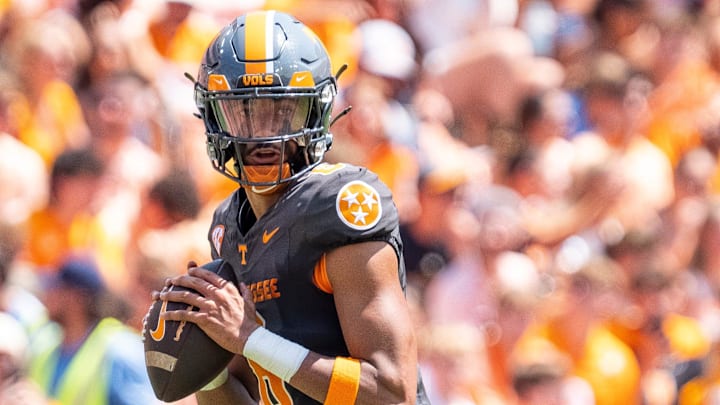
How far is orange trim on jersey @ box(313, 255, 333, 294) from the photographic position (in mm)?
3244

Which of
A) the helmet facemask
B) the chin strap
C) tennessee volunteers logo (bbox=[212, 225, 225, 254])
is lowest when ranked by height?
tennessee volunteers logo (bbox=[212, 225, 225, 254])

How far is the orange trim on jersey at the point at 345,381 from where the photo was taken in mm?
3158

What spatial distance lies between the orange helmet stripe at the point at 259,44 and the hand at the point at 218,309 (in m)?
0.50

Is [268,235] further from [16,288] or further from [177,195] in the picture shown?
[177,195]

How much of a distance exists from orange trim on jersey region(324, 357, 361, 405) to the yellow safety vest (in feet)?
6.53

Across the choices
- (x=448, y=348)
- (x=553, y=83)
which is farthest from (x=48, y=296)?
(x=553, y=83)

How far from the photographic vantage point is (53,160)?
6293mm

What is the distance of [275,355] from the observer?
126 inches

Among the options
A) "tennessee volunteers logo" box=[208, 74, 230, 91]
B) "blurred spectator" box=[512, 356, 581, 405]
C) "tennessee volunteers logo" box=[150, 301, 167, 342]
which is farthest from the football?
"blurred spectator" box=[512, 356, 581, 405]

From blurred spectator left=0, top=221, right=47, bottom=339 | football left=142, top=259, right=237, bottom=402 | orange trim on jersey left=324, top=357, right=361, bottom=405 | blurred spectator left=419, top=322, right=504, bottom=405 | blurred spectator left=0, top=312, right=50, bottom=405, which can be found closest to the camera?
orange trim on jersey left=324, top=357, right=361, bottom=405

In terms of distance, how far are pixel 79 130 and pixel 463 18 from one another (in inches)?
93.1

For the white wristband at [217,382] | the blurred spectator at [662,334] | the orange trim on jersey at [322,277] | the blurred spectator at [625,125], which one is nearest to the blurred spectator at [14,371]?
the white wristband at [217,382]

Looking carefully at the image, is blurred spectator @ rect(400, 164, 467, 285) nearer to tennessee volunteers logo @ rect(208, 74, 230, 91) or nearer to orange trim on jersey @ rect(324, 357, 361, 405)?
tennessee volunteers logo @ rect(208, 74, 230, 91)

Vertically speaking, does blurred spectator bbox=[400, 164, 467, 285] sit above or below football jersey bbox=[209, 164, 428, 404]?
below
